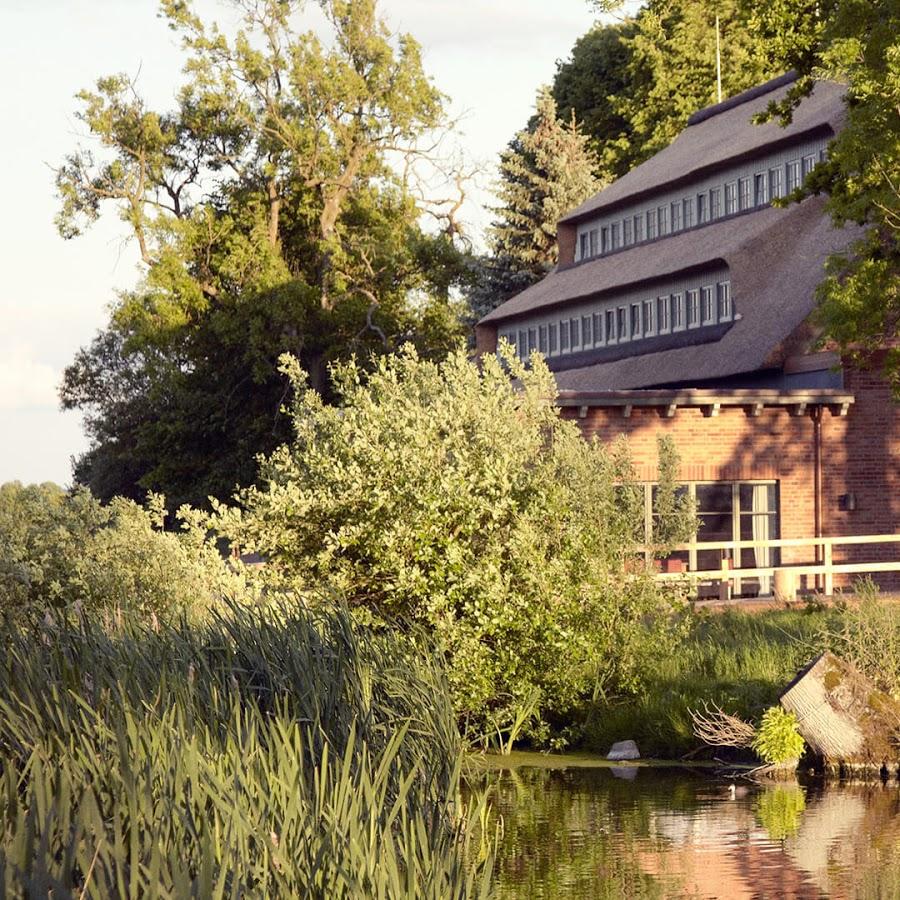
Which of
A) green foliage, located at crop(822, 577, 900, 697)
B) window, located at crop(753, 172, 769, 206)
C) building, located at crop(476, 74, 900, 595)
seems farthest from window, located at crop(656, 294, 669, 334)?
green foliage, located at crop(822, 577, 900, 697)

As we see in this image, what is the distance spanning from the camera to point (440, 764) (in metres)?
11.7

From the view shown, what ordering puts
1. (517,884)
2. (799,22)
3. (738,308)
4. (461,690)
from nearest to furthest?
1. (517,884)
2. (461,690)
3. (799,22)
4. (738,308)

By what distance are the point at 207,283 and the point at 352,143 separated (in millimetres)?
6608

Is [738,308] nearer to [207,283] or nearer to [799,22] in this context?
[799,22]

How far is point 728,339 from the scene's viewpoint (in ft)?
126

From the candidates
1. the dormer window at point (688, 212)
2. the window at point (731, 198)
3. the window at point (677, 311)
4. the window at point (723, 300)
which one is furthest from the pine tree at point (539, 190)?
the window at point (723, 300)

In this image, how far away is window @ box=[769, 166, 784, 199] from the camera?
4219 centimetres

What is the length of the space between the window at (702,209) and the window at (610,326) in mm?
3312

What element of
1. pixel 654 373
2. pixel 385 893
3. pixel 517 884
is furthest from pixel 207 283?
pixel 385 893

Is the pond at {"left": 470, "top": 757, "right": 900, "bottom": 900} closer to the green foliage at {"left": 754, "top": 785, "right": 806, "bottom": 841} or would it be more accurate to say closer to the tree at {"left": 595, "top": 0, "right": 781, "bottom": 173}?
the green foliage at {"left": 754, "top": 785, "right": 806, "bottom": 841}

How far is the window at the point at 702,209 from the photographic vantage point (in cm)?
4544

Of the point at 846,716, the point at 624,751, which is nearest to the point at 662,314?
the point at 624,751

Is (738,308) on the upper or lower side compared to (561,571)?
upper

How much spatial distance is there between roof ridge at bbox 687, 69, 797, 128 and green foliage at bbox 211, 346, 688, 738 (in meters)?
26.8
